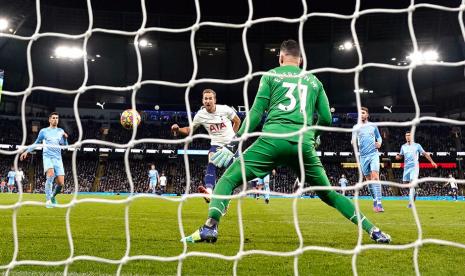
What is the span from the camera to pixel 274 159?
13.5 feet

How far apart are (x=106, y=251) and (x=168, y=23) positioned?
27.4 meters

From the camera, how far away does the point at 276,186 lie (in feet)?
110

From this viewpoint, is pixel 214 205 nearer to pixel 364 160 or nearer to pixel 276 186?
pixel 364 160

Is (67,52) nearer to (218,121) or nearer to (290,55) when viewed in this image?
(218,121)

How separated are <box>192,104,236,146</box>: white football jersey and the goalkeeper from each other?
276cm

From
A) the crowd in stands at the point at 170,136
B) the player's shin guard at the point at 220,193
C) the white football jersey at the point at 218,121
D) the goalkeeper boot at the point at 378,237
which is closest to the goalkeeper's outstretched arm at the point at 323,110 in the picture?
the player's shin guard at the point at 220,193

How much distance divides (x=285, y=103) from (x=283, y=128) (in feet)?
0.80

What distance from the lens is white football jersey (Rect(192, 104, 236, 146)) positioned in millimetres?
7391

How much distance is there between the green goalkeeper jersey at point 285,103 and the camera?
13.4 feet

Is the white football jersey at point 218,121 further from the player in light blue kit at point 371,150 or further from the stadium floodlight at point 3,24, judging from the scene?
the stadium floodlight at point 3,24

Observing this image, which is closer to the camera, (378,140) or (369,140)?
(378,140)

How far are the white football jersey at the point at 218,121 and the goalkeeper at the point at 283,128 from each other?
9.04ft

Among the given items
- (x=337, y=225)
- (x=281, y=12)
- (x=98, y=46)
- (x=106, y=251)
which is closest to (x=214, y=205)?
(x=106, y=251)

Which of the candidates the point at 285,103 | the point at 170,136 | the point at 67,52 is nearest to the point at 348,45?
the point at 170,136
